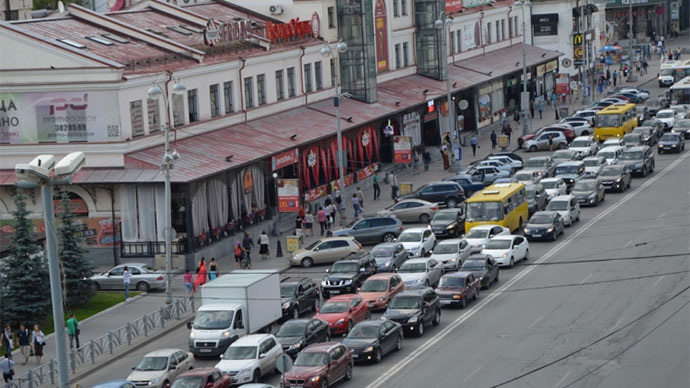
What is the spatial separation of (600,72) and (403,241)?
7356cm

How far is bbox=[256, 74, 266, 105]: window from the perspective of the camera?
71.6 m

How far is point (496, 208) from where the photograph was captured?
5938 centimetres

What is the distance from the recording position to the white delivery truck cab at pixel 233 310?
44.1m

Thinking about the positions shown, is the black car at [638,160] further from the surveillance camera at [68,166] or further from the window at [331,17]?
the surveillance camera at [68,166]

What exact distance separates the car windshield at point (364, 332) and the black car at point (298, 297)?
650 cm

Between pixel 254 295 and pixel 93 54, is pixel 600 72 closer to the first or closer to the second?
pixel 93 54

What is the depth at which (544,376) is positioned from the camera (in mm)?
38281

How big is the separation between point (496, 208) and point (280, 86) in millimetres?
19478

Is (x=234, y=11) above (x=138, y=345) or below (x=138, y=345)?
above

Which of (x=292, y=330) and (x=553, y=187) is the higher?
(x=292, y=330)

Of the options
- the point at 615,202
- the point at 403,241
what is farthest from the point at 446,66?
A: the point at 403,241

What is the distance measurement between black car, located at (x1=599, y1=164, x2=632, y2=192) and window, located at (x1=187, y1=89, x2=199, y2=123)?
21.3 m

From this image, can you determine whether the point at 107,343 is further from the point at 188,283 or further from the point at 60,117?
the point at 60,117

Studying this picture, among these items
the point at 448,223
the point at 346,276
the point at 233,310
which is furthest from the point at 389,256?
the point at 233,310
